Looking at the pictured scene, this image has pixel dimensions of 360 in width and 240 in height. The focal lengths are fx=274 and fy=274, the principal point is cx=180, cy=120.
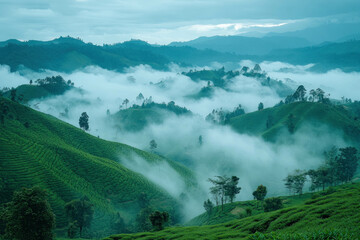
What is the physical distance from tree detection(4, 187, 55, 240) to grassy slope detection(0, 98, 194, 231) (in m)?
40.6

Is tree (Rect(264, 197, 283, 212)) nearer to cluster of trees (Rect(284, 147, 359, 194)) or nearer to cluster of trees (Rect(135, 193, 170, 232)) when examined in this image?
cluster of trees (Rect(135, 193, 170, 232))

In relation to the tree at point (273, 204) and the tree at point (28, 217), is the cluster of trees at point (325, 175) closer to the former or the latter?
the tree at point (273, 204)

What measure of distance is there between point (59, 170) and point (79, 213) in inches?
1440

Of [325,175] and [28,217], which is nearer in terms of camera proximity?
[28,217]

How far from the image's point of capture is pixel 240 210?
357ft

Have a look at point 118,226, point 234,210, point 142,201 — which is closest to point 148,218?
point 118,226

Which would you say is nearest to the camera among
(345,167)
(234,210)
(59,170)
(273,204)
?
(273,204)

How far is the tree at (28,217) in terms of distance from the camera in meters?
59.0

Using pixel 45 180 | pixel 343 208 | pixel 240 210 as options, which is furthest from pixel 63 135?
pixel 343 208

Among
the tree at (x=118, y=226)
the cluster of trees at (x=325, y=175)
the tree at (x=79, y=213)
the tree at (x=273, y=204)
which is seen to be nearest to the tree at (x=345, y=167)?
the cluster of trees at (x=325, y=175)

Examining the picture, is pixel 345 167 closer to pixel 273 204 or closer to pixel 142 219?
pixel 273 204

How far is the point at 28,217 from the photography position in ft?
195

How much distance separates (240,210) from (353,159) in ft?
278

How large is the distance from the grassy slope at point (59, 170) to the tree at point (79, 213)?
271 inches
